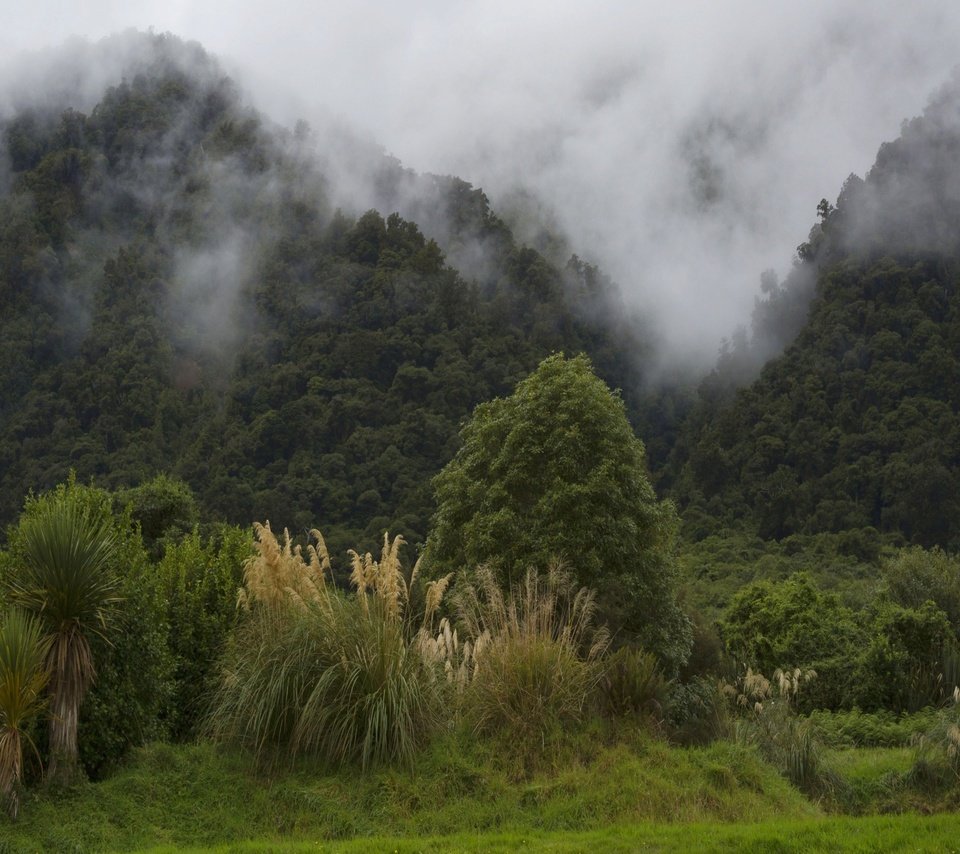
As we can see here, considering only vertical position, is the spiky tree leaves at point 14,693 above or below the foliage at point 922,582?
below

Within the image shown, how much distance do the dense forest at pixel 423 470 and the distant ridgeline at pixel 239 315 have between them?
31cm

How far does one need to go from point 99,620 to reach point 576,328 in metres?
77.7

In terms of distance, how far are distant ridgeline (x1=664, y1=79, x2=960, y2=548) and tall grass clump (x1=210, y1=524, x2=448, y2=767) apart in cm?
5643

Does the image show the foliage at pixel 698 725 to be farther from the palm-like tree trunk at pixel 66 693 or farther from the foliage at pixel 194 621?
the palm-like tree trunk at pixel 66 693

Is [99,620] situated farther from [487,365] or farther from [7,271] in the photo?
[7,271]

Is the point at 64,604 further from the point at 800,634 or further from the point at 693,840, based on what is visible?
the point at 800,634

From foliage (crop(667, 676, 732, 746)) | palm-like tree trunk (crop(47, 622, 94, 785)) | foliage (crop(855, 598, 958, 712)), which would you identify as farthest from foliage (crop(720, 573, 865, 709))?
palm-like tree trunk (crop(47, 622, 94, 785))

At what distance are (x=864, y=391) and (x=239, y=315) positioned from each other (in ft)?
143

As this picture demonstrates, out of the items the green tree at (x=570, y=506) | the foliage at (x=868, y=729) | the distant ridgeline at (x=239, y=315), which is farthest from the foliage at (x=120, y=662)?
the distant ridgeline at (x=239, y=315)

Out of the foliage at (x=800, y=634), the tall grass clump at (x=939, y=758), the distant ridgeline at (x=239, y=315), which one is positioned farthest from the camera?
the distant ridgeline at (x=239, y=315)

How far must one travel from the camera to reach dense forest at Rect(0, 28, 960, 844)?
10.2 metres

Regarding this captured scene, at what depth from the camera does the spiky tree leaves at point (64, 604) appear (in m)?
9.54

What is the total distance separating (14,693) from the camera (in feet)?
28.8

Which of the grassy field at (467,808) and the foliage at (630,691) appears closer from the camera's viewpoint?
the grassy field at (467,808)
